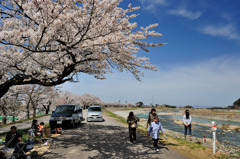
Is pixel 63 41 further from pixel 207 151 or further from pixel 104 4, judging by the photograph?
pixel 207 151

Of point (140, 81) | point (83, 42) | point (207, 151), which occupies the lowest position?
point (207, 151)

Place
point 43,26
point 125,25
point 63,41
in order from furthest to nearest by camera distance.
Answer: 1. point 63,41
2. point 125,25
3. point 43,26

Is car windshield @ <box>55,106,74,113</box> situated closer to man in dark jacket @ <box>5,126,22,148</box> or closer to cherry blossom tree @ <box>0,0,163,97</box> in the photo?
cherry blossom tree @ <box>0,0,163,97</box>

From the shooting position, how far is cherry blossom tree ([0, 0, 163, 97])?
5.95 meters

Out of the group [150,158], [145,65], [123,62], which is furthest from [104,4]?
[150,158]

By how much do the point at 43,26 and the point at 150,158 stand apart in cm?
647

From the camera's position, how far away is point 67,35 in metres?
7.57

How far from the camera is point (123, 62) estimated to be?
34.3 feet

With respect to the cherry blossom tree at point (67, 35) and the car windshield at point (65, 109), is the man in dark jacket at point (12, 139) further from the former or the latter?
the car windshield at point (65, 109)

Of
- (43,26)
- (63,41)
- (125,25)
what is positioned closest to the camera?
(43,26)

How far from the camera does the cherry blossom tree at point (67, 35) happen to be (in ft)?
19.5

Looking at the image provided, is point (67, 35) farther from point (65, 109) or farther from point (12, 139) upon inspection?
point (65, 109)

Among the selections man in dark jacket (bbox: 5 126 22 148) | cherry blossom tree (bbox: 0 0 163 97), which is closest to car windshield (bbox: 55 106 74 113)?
cherry blossom tree (bbox: 0 0 163 97)

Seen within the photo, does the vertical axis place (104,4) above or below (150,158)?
above
